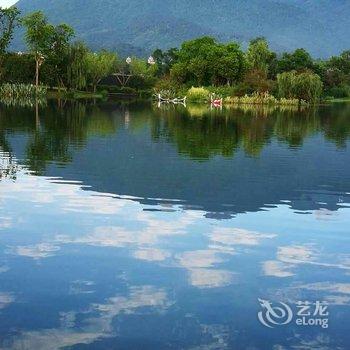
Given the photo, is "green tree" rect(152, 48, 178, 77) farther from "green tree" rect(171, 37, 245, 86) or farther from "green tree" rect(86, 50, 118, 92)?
"green tree" rect(86, 50, 118, 92)

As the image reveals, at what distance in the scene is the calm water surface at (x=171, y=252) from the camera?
25.8ft

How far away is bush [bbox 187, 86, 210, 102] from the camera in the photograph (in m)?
93.2

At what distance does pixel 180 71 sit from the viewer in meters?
105

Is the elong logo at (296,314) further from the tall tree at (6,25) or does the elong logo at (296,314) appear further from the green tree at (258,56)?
the green tree at (258,56)

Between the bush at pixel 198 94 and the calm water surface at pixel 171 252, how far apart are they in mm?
70013

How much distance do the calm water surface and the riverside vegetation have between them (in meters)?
65.5

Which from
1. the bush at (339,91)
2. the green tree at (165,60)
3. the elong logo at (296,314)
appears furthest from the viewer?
the green tree at (165,60)

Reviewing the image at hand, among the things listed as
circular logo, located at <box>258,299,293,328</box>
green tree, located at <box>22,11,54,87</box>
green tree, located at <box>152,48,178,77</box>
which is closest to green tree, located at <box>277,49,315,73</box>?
green tree, located at <box>152,48,178,77</box>

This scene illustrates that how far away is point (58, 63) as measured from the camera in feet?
312

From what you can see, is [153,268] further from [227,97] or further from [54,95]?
[54,95]

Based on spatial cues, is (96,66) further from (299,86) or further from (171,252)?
(171,252)

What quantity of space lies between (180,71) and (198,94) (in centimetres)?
1236

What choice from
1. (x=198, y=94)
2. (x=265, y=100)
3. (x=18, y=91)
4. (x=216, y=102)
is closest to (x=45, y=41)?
(x=18, y=91)

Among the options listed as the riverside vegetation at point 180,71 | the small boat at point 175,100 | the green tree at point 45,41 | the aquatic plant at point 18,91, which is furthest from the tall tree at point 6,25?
the small boat at point 175,100
